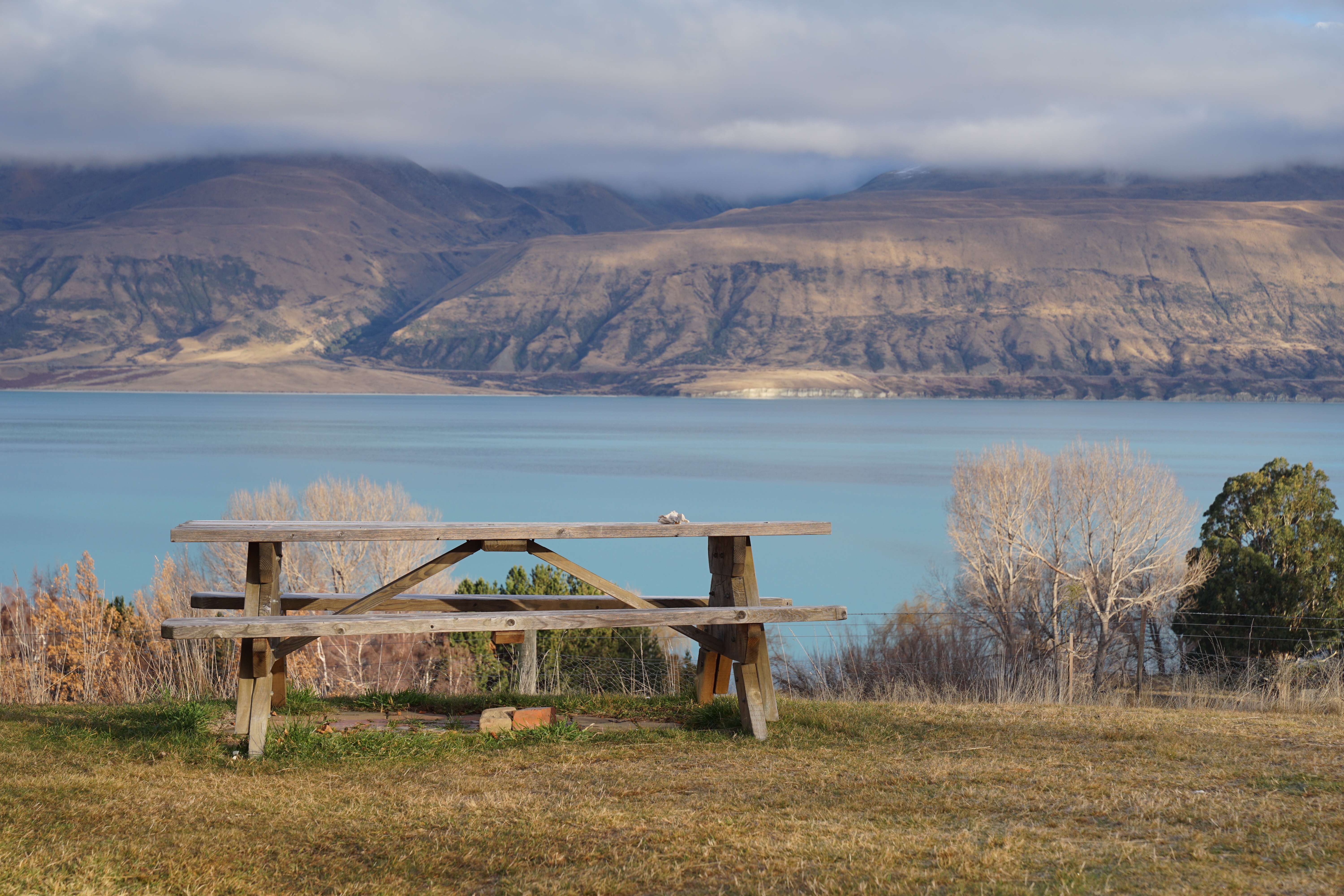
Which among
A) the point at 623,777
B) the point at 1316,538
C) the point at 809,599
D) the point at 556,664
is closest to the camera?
the point at 623,777

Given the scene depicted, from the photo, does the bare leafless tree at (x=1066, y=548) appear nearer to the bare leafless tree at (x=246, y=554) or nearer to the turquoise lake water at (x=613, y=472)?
the turquoise lake water at (x=613, y=472)

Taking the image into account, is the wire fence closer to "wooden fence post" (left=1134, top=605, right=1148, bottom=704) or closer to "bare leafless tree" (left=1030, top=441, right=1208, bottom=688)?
"wooden fence post" (left=1134, top=605, right=1148, bottom=704)

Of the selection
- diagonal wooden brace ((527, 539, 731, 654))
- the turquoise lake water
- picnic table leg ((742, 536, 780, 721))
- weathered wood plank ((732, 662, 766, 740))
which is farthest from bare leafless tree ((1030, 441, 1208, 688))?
weathered wood plank ((732, 662, 766, 740))

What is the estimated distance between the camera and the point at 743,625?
6.96 metres

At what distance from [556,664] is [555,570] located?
457 inches

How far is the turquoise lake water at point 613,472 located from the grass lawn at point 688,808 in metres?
16.9

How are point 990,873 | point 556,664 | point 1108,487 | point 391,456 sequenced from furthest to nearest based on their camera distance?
1. point 391,456
2. point 1108,487
3. point 556,664
4. point 990,873

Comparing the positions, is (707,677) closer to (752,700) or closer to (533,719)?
(752,700)

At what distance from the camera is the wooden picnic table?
6.14 meters

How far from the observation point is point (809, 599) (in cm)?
5053

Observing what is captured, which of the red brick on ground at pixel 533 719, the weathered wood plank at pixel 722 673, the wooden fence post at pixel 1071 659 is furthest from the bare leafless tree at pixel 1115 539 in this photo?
the red brick on ground at pixel 533 719

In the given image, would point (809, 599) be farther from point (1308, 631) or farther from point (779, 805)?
point (779, 805)

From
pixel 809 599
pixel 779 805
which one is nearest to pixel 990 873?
pixel 779 805

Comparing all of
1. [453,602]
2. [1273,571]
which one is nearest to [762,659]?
[453,602]
